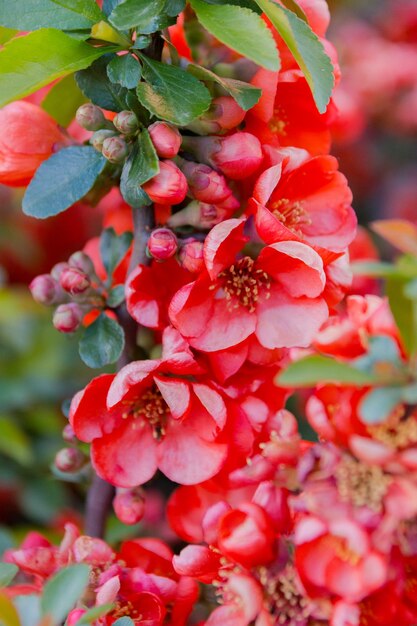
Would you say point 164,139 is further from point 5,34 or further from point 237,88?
point 5,34

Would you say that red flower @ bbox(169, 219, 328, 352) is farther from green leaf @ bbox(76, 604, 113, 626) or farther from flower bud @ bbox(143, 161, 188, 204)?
green leaf @ bbox(76, 604, 113, 626)

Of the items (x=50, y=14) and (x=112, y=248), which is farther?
(x=112, y=248)

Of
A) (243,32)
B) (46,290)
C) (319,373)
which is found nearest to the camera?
(319,373)

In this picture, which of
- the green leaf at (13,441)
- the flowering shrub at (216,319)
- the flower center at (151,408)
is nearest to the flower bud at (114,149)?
the flowering shrub at (216,319)

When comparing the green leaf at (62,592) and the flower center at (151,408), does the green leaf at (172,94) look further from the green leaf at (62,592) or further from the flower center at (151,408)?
the green leaf at (62,592)

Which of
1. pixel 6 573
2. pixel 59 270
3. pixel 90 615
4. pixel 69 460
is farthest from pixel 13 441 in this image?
pixel 90 615

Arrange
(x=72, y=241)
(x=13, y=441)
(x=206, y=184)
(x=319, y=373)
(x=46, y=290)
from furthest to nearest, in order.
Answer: (x=72, y=241)
(x=13, y=441)
(x=46, y=290)
(x=206, y=184)
(x=319, y=373)

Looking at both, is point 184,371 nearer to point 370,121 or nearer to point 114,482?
point 114,482

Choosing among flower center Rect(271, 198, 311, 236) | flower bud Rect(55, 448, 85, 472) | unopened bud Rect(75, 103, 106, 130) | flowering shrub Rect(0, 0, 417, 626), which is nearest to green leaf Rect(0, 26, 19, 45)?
flowering shrub Rect(0, 0, 417, 626)

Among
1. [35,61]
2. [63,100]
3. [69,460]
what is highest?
[35,61]
